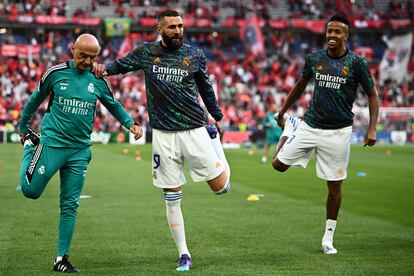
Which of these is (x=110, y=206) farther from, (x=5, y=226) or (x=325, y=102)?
(x=325, y=102)

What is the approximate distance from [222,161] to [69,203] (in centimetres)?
166

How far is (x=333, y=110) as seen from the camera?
30.9 ft

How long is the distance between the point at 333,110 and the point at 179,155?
2.15 metres

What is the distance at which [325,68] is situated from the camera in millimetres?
9344

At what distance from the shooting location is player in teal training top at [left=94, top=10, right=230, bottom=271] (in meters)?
8.12

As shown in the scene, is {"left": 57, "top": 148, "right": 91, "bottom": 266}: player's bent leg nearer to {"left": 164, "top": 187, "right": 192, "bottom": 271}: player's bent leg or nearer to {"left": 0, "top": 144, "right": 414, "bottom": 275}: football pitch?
{"left": 0, "top": 144, "right": 414, "bottom": 275}: football pitch

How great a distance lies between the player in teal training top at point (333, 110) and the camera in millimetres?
9273

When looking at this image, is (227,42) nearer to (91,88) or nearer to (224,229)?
(224,229)

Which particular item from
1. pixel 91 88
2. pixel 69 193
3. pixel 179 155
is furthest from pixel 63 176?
pixel 179 155

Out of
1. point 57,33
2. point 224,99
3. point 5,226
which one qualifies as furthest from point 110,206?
point 57,33

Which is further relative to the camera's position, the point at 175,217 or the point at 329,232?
the point at 329,232

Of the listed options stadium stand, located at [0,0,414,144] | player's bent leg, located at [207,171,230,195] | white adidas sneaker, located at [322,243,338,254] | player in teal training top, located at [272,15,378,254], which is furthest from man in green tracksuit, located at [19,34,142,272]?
stadium stand, located at [0,0,414,144]

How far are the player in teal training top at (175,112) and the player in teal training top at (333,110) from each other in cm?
168

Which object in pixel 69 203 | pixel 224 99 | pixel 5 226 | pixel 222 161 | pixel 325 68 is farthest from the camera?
pixel 224 99
